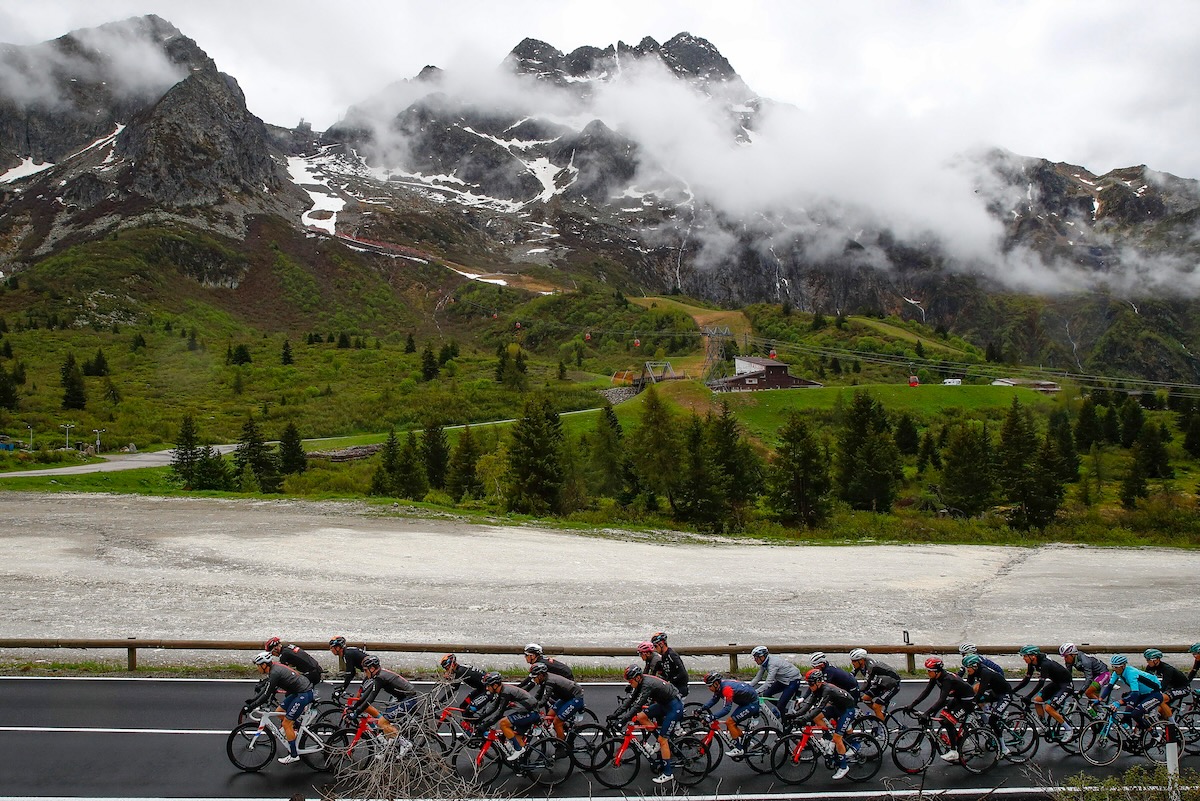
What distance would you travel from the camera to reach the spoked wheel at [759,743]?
11352mm

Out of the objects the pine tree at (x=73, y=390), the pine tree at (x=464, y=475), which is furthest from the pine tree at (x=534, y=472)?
the pine tree at (x=73, y=390)

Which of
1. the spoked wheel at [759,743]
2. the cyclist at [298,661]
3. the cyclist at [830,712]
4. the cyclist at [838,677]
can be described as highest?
the cyclist at [298,661]

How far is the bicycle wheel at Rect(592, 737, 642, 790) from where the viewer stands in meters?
11.0

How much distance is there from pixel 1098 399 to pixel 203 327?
435ft

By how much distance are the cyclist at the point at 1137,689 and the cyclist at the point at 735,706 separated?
5.82 metres

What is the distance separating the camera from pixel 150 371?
290ft

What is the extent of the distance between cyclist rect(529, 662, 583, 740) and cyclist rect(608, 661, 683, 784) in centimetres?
60

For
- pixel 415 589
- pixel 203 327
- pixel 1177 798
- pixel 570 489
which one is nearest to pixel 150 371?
pixel 203 327

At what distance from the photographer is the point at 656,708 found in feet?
35.7

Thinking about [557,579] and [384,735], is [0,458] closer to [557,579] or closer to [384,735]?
[557,579]

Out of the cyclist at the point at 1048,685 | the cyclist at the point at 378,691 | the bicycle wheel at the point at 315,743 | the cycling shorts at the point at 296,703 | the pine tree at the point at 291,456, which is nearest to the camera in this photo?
the cyclist at the point at 378,691

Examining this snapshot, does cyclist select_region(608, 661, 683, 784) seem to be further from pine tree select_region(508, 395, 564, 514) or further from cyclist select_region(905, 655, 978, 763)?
pine tree select_region(508, 395, 564, 514)

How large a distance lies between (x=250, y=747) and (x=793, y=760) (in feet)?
26.9

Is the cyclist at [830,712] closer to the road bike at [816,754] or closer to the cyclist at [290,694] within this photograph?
the road bike at [816,754]
